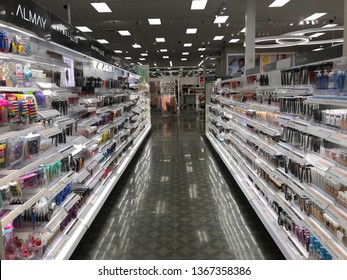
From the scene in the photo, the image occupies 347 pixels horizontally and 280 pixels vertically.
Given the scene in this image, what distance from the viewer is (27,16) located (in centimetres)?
298

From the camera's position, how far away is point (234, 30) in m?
13.2

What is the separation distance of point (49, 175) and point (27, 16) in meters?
1.61

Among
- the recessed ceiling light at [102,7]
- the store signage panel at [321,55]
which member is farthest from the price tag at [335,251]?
the recessed ceiling light at [102,7]

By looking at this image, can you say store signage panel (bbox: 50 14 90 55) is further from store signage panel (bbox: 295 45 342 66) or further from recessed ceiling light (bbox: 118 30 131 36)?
recessed ceiling light (bbox: 118 30 131 36)

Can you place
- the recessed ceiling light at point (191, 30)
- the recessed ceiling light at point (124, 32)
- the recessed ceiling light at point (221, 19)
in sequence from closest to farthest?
the recessed ceiling light at point (221, 19) → the recessed ceiling light at point (191, 30) → the recessed ceiling light at point (124, 32)

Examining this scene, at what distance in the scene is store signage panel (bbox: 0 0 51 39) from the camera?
262 centimetres

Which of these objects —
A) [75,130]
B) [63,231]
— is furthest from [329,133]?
[75,130]

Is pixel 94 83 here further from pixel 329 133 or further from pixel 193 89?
pixel 193 89

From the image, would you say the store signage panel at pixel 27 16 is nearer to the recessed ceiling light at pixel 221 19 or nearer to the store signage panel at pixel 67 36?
the store signage panel at pixel 67 36

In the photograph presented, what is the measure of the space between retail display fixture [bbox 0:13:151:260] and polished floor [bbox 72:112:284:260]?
41 centimetres

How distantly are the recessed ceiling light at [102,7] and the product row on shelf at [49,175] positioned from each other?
14.2ft

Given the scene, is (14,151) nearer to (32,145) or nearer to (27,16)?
(32,145)

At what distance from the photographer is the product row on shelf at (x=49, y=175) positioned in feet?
8.90

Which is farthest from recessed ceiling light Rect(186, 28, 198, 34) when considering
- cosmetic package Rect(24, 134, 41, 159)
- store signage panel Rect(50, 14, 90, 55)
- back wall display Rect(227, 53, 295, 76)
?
cosmetic package Rect(24, 134, 41, 159)
